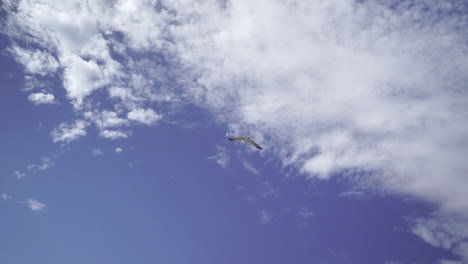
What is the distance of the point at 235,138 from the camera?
63.1 m

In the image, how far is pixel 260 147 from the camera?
64188mm

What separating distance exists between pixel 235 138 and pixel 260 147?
540 cm
